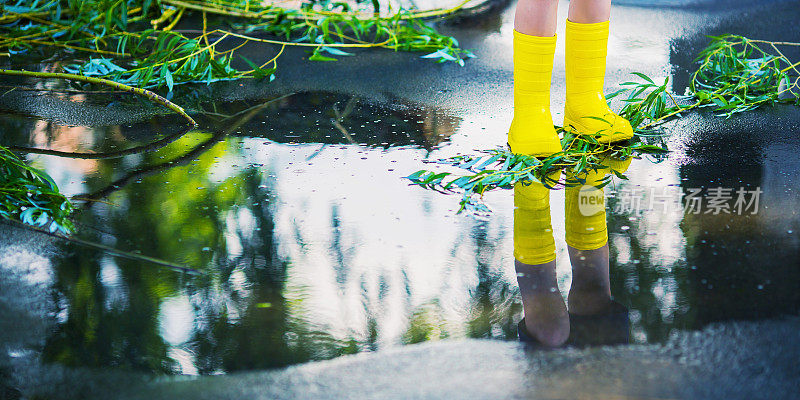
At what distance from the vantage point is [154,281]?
56.7 inches

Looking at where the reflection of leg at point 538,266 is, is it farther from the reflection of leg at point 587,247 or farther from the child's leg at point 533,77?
the child's leg at point 533,77

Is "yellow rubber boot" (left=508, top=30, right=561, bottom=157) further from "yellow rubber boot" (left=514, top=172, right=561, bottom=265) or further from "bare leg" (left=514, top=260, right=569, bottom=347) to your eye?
"bare leg" (left=514, top=260, right=569, bottom=347)

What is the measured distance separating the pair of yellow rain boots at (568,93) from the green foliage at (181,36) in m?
0.87

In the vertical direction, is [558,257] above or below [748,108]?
below

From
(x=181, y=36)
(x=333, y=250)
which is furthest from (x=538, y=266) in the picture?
(x=181, y=36)

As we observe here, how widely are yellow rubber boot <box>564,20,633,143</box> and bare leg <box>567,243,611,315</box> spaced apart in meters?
0.59

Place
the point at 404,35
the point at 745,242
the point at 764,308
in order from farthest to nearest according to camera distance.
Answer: the point at 404,35
the point at 745,242
the point at 764,308

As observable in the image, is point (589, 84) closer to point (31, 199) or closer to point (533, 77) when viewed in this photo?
point (533, 77)

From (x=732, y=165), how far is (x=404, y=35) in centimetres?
151

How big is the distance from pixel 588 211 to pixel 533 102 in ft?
1.26

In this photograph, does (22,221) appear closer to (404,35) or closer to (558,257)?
(558,257)

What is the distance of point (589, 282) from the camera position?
1.44 m

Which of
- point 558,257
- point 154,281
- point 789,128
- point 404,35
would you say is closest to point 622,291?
point 558,257

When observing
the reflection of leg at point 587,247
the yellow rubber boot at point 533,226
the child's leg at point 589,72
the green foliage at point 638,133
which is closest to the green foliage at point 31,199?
the green foliage at point 638,133
